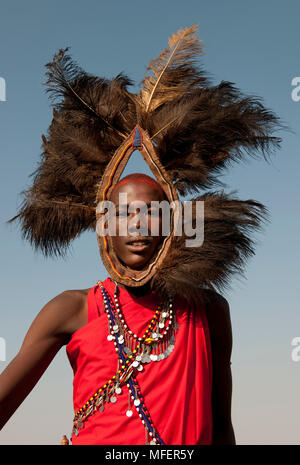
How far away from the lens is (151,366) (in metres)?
4.27

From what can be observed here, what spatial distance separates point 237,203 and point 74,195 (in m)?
1.15

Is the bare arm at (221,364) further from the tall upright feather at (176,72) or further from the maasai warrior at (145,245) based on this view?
the tall upright feather at (176,72)

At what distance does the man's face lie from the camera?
172 inches

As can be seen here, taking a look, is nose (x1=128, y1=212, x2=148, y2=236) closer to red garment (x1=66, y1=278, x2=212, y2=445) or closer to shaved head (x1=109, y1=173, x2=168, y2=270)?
shaved head (x1=109, y1=173, x2=168, y2=270)

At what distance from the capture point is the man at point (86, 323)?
4.27 metres

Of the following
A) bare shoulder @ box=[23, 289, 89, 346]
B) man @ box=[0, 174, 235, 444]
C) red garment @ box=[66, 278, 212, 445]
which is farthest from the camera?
bare shoulder @ box=[23, 289, 89, 346]

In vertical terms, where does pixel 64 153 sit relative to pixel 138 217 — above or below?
above

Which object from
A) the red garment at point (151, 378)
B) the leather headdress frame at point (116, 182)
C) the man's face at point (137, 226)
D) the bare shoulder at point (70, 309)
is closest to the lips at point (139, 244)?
the man's face at point (137, 226)

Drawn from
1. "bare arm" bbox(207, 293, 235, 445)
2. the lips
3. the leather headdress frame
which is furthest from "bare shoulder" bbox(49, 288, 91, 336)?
"bare arm" bbox(207, 293, 235, 445)

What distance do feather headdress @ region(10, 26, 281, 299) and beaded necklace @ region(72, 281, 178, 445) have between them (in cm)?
28

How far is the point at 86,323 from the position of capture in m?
4.48

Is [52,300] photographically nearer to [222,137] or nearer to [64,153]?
[64,153]

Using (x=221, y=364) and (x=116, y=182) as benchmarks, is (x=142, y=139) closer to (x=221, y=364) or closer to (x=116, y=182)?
(x=116, y=182)
